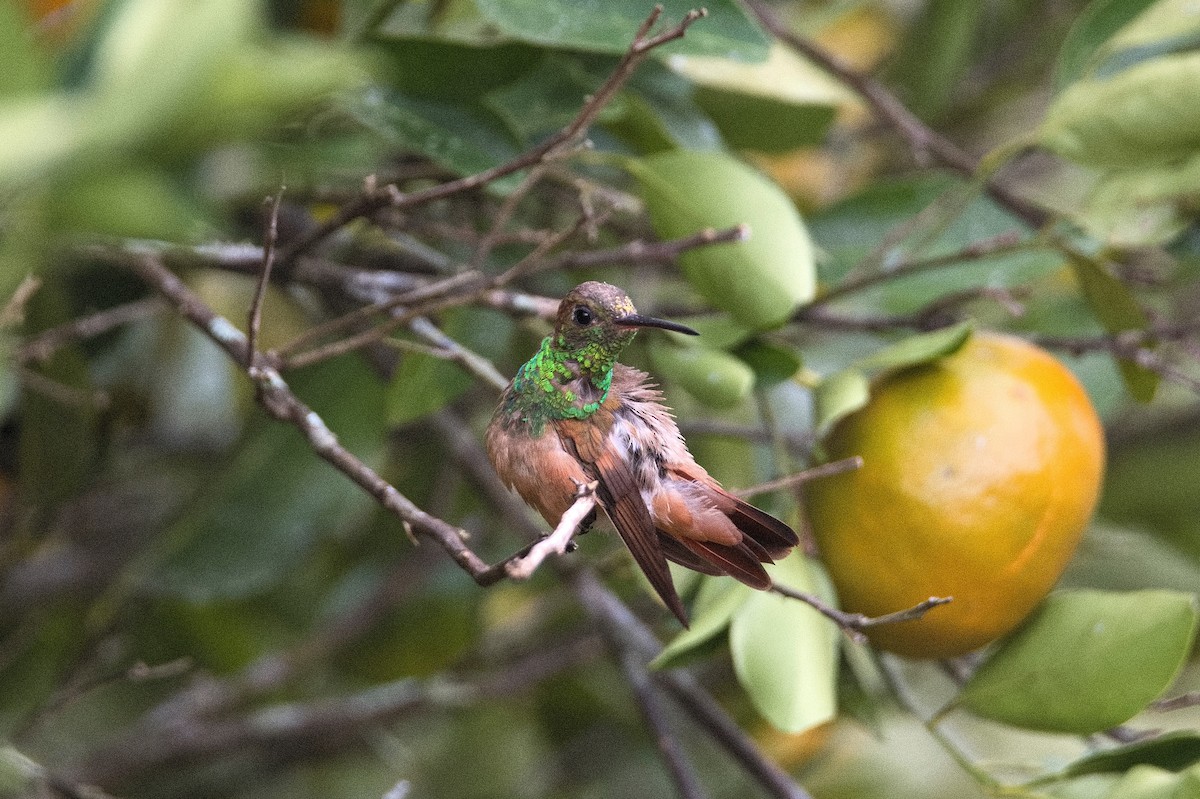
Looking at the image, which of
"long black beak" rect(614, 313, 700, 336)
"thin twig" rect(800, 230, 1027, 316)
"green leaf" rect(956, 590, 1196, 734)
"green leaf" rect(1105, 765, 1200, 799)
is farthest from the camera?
"thin twig" rect(800, 230, 1027, 316)

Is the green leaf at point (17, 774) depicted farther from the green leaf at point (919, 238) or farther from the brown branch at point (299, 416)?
the green leaf at point (919, 238)

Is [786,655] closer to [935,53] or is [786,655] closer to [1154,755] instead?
[1154,755]

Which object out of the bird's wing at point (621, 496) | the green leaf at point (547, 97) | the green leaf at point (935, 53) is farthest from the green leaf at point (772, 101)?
the bird's wing at point (621, 496)

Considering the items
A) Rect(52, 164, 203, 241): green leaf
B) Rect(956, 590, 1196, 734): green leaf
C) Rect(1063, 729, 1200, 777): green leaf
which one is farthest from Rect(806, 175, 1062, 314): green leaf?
Rect(52, 164, 203, 241): green leaf

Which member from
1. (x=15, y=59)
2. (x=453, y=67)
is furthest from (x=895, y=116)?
(x=15, y=59)

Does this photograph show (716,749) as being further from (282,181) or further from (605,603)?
(282,181)

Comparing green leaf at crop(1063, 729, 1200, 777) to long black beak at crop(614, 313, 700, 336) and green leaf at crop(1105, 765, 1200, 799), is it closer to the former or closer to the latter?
green leaf at crop(1105, 765, 1200, 799)

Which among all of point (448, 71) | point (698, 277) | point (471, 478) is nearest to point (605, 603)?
point (471, 478)
